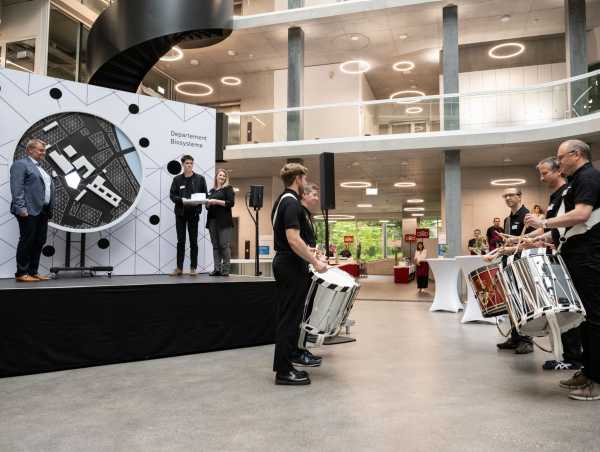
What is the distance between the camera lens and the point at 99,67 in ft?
35.6

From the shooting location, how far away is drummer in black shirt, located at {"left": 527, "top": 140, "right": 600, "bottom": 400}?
2828 mm

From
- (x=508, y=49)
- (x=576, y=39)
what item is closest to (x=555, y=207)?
(x=576, y=39)

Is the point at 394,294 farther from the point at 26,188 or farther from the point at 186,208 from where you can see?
the point at 26,188

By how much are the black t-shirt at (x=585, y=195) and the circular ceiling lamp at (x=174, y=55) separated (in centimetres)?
1370

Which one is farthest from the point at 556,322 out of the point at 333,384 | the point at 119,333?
the point at 119,333

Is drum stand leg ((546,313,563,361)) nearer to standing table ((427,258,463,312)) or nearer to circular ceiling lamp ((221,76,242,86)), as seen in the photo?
standing table ((427,258,463,312))

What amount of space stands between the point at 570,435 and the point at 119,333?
3.25m

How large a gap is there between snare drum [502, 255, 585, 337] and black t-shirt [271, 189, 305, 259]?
4.70ft

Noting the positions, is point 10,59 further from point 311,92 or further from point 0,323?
point 0,323

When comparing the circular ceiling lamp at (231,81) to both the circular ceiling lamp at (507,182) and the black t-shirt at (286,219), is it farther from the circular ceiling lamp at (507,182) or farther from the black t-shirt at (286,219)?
the black t-shirt at (286,219)

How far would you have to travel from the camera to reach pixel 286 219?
3.13 metres

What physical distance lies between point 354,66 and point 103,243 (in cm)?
1204

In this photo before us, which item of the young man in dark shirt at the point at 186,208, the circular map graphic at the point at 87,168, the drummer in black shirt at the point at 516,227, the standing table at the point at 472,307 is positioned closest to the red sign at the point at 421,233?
the standing table at the point at 472,307

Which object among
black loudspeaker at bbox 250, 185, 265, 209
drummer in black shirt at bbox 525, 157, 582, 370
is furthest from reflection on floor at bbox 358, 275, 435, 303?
drummer in black shirt at bbox 525, 157, 582, 370
